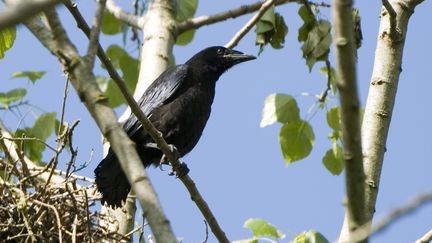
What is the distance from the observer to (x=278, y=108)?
5562 mm

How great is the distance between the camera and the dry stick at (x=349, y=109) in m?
2.12

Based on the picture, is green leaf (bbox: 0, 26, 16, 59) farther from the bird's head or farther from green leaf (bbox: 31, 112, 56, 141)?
the bird's head

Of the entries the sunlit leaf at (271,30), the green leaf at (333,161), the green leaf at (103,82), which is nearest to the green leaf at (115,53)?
the green leaf at (103,82)

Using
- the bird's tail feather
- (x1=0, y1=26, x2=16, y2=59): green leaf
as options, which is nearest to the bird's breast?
the bird's tail feather

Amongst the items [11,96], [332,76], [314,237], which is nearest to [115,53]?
[11,96]

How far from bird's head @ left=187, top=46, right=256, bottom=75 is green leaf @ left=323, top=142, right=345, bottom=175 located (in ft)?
5.22

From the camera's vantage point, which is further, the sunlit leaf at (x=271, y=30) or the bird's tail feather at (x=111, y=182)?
the bird's tail feather at (x=111, y=182)

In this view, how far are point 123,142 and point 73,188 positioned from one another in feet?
11.0

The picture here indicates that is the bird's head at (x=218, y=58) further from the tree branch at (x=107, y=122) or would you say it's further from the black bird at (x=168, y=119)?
the tree branch at (x=107, y=122)

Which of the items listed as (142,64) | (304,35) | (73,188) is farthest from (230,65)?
(73,188)

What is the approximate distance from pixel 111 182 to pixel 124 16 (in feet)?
6.46

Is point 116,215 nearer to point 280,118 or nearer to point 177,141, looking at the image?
point 177,141

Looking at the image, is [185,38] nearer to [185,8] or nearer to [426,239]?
[185,8]

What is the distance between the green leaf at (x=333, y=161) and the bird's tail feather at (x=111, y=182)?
1.55 meters
